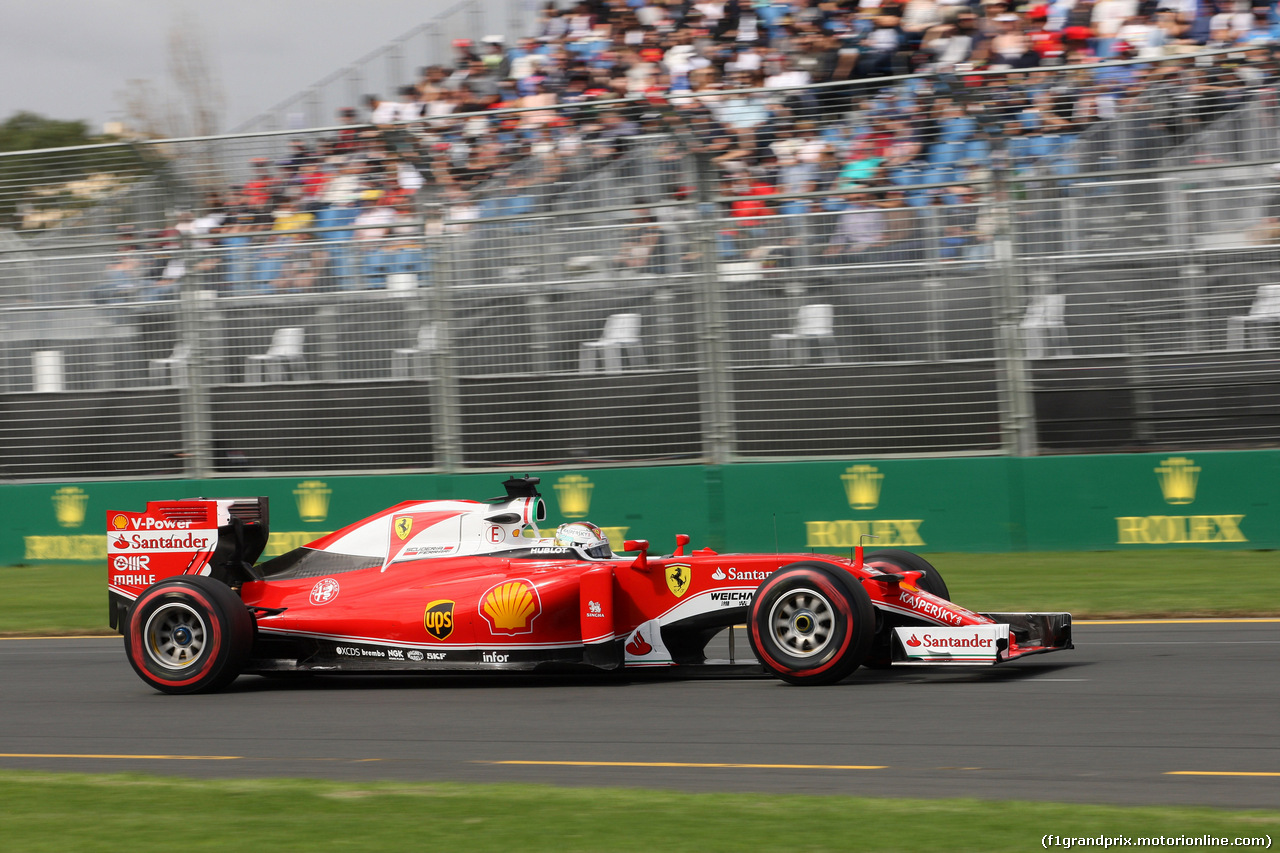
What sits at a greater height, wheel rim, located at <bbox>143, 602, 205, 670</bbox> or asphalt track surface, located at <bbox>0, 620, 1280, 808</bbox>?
wheel rim, located at <bbox>143, 602, 205, 670</bbox>

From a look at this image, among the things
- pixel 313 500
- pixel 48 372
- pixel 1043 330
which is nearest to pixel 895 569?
pixel 1043 330

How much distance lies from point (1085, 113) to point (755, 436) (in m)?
4.34

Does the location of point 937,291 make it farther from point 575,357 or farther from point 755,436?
point 575,357

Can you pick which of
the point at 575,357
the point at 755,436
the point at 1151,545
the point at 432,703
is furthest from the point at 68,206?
the point at 1151,545

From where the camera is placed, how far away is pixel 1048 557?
44.5ft

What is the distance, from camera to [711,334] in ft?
48.3

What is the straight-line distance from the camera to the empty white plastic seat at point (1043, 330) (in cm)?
1379

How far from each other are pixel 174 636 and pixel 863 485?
7270 millimetres

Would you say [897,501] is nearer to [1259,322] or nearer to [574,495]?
[574,495]

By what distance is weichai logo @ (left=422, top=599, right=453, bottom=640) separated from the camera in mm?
8594

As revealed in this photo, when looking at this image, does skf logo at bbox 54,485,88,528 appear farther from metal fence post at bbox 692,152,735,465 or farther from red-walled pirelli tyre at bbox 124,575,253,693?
red-walled pirelli tyre at bbox 124,575,253,693

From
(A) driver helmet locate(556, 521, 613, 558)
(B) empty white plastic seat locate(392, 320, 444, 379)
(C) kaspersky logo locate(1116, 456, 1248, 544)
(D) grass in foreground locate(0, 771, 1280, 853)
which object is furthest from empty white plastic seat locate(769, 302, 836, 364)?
(D) grass in foreground locate(0, 771, 1280, 853)

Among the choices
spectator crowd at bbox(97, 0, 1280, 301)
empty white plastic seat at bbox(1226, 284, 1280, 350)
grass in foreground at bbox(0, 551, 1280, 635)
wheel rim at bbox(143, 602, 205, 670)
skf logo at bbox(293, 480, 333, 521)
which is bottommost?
grass in foreground at bbox(0, 551, 1280, 635)

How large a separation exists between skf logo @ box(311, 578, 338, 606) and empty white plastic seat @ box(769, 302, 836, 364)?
6432 millimetres
